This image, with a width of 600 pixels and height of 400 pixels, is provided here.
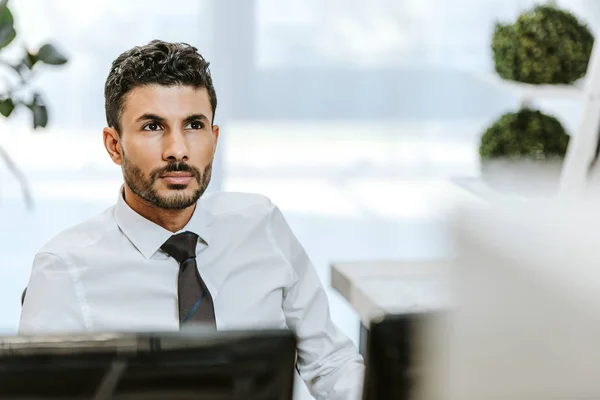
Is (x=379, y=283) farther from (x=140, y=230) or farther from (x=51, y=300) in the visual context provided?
(x=51, y=300)

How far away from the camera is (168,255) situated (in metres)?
1.46

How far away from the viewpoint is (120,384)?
0.63 metres

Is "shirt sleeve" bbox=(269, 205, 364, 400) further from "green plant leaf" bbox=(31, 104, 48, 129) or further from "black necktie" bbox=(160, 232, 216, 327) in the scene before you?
"green plant leaf" bbox=(31, 104, 48, 129)

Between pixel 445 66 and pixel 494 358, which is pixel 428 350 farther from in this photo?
pixel 445 66

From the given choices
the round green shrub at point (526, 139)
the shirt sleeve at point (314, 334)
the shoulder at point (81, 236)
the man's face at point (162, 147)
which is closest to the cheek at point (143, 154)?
the man's face at point (162, 147)

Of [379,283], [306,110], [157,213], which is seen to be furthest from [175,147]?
[306,110]

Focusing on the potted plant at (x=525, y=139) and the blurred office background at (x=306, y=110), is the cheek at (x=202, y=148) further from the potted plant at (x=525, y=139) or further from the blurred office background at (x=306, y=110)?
the blurred office background at (x=306, y=110)

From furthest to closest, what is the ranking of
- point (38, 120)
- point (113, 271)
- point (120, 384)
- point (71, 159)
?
point (71, 159)
point (38, 120)
point (113, 271)
point (120, 384)

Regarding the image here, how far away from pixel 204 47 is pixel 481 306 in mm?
3276

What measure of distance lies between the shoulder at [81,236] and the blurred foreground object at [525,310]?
114cm

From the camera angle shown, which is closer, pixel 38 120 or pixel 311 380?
pixel 311 380

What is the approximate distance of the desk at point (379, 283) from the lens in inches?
74.7

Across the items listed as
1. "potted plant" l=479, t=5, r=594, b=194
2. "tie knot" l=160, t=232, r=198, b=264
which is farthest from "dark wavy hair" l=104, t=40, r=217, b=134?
"potted plant" l=479, t=5, r=594, b=194

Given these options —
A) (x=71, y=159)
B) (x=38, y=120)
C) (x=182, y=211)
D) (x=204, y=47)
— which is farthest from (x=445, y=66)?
(x=182, y=211)
